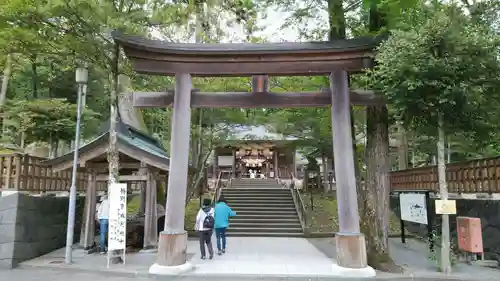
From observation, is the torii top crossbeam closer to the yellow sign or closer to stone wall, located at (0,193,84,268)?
the yellow sign

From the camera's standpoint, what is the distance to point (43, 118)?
1620 centimetres

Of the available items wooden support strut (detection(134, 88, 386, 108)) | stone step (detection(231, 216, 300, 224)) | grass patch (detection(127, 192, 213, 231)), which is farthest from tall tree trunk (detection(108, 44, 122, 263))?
stone step (detection(231, 216, 300, 224))

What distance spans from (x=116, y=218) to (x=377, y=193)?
20.6 ft

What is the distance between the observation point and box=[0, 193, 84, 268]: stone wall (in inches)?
343

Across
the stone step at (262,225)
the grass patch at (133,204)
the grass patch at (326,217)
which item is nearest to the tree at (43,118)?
the grass patch at (133,204)

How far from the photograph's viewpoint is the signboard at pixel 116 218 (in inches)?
324

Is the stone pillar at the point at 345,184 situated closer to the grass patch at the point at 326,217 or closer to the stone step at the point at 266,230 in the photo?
the stone step at the point at 266,230

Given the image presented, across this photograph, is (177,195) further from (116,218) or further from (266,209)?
(266,209)

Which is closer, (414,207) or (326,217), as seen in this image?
(414,207)

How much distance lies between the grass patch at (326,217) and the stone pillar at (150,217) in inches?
257

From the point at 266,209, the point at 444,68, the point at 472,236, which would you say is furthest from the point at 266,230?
the point at 444,68

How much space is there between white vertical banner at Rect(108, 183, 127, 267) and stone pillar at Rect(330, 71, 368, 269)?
502 centimetres

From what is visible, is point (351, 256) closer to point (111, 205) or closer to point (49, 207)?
point (111, 205)

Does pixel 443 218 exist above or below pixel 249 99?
below
